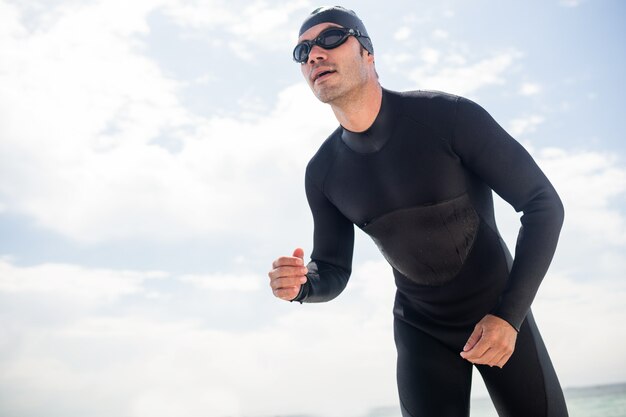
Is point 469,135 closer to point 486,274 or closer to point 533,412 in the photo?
point 486,274

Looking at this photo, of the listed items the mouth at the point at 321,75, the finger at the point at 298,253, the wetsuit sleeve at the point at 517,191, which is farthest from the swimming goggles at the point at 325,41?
the finger at the point at 298,253

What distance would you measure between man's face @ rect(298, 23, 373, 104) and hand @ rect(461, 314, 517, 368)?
1.63 meters

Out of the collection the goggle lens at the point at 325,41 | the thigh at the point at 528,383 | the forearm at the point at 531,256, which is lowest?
the thigh at the point at 528,383

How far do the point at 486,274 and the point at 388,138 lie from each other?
100 cm

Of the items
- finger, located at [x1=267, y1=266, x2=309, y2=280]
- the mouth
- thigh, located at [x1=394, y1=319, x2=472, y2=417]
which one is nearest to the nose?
the mouth

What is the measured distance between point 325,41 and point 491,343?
2072mm

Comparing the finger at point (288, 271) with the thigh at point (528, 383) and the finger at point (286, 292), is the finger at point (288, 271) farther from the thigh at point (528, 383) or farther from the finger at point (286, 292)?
the thigh at point (528, 383)

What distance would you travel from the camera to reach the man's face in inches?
136

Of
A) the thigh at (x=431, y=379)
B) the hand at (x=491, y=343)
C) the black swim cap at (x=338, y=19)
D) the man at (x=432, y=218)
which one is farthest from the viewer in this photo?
the black swim cap at (x=338, y=19)

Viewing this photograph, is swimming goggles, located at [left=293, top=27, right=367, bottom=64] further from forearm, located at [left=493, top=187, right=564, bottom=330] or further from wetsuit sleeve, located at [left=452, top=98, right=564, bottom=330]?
forearm, located at [left=493, top=187, right=564, bottom=330]

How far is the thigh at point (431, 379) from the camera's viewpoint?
3.16 metres

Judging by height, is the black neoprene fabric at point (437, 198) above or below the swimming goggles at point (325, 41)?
below

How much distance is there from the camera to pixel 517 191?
2.99 m

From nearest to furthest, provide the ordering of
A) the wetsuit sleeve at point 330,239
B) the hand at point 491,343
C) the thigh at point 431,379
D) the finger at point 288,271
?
the hand at point 491,343
the finger at point 288,271
the thigh at point 431,379
the wetsuit sleeve at point 330,239
